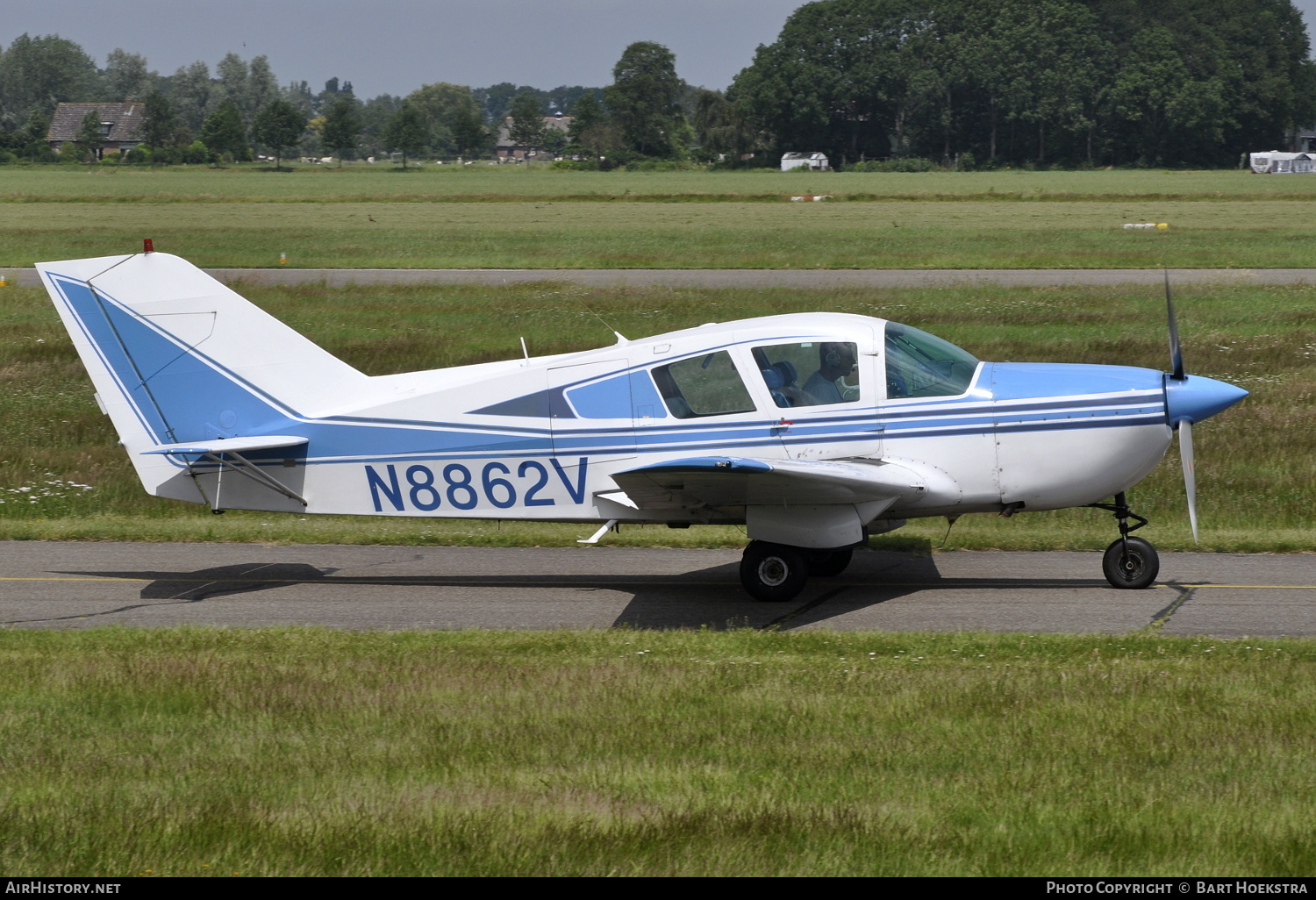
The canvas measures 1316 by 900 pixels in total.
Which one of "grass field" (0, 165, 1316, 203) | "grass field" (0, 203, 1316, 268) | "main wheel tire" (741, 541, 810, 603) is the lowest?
"main wheel tire" (741, 541, 810, 603)

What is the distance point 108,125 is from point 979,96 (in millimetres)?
116253

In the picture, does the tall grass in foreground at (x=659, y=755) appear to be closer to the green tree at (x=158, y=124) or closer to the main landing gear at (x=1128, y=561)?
the main landing gear at (x=1128, y=561)

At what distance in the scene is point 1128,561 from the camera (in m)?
10.6

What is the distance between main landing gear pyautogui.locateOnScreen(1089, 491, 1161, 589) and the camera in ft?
34.7

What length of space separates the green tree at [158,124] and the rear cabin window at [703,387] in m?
166

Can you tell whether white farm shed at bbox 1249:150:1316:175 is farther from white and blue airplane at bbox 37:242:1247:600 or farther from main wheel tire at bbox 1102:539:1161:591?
white and blue airplane at bbox 37:242:1247:600

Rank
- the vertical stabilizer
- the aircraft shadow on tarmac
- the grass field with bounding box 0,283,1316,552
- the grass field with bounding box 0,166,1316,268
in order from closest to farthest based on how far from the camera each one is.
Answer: the aircraft shadow on tarmac
the vertical stabilizer
the grass field with bounding box 0,283,1316,552
the grass field with bounding box 0,166,1316,268

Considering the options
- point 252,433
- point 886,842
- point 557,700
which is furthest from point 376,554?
point 886,842

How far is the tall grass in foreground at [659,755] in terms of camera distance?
5.33 meters

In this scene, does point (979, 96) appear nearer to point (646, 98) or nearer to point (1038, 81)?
point (1038, 81)

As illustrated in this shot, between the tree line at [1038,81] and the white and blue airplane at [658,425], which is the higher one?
the tree line at [1038,81]

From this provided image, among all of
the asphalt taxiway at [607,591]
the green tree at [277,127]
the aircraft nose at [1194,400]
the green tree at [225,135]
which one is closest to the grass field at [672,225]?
the asphalt taxiway at [607,591]

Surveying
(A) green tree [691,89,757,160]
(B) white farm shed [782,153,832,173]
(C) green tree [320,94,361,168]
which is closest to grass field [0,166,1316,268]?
(B) white farm shed [782,153,832,173]

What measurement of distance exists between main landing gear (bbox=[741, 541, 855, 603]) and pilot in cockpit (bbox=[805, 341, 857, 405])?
47.5 inches
